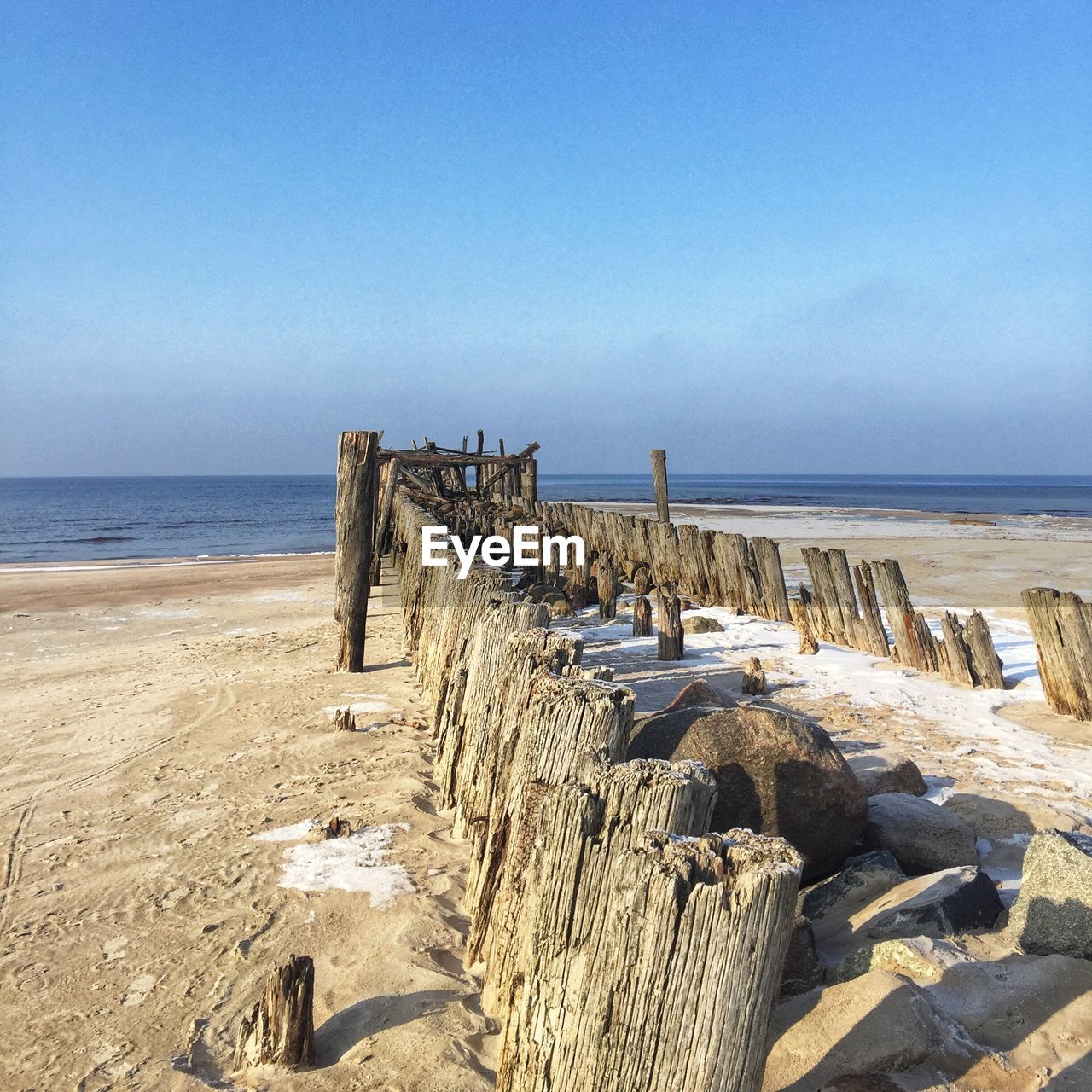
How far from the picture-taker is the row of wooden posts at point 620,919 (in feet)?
5.66

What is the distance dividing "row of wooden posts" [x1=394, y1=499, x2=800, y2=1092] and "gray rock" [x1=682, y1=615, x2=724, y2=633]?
573 centimetres

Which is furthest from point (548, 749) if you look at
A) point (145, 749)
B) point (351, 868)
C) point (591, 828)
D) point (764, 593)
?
point (764, 593)

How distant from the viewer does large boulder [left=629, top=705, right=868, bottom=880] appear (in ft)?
10.7

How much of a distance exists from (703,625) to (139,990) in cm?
644

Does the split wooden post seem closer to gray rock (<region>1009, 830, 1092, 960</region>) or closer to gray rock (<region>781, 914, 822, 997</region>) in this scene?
gray rock (<region>1009, 830, 1092, 960</region>)

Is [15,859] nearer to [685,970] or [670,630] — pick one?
[685,970]

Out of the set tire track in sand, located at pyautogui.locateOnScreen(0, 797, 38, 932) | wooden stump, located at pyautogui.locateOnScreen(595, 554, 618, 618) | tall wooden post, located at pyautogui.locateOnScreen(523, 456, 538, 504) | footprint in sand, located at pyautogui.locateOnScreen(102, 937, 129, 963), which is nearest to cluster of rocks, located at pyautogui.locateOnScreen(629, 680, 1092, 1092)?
footprint in sand, located at pyautogui.locateOnScreen(102, 937, 129, 963)

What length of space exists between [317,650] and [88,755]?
3.47 metres

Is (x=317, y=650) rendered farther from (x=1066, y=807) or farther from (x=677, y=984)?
(x=677, y=984)

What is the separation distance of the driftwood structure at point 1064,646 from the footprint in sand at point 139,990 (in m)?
5.55

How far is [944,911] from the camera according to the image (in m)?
2.84

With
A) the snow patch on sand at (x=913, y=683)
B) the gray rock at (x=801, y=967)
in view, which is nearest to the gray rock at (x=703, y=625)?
the snow patch on sand at (x=913, y=683)

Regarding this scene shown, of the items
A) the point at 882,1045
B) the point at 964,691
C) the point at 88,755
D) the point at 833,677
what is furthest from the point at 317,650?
the point at 882,1045

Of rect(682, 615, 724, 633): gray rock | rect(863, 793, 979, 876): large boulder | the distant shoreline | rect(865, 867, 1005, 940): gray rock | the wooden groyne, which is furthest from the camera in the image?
the distant shoreline
